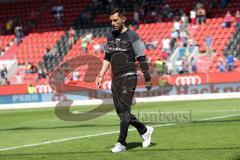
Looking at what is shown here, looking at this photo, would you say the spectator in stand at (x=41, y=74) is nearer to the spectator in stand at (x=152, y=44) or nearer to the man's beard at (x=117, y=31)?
the spectator in stand at (x=152, y=44)

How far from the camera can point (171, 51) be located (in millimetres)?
35812

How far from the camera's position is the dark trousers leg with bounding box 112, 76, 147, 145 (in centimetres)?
988

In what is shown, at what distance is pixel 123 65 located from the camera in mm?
10031

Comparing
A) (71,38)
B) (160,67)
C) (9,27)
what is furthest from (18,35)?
(160,67)

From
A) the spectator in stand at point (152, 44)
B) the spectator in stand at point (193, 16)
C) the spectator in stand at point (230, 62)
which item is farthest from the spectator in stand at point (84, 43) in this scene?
the spectator in stand at point (230, 62)

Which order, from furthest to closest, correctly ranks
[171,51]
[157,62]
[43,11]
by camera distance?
1. [43,11]
2. [171,51]
3. [157,62]

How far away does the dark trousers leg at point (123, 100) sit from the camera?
988cm

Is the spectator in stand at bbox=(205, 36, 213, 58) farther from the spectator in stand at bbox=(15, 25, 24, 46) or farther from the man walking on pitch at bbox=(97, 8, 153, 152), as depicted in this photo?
the man walking on pitch at bbox=(97, 8, 153, 152)

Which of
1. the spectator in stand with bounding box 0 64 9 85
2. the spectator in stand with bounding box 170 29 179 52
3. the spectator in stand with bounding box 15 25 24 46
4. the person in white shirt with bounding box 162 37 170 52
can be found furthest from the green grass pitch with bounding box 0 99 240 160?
the spectator in stand with bounding box 15 25 24 46

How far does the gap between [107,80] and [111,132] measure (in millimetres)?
19770


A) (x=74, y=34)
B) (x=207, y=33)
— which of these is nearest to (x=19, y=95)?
(x=74, y=34)

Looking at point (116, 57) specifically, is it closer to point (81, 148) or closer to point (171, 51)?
point (81, 148)

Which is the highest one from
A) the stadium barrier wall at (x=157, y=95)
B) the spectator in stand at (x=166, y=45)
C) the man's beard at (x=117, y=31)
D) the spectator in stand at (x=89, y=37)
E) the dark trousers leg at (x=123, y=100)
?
the man's beard at (x=117, y=31)

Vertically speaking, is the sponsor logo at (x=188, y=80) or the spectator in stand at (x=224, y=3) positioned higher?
the spectator in stand at (x=224, y=3)
